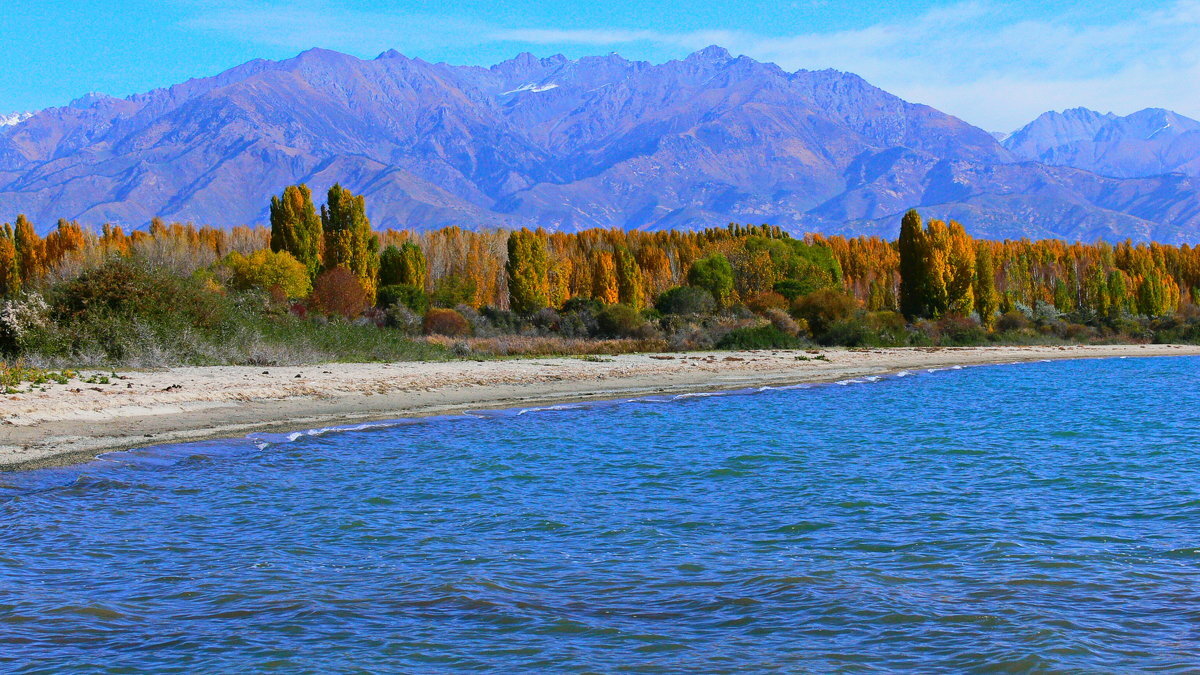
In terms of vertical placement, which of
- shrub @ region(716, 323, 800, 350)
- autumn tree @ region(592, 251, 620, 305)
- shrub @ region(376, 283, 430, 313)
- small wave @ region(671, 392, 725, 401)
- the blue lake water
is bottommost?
the blue lake water

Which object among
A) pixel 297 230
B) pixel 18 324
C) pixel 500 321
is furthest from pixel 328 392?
pixel 297 230

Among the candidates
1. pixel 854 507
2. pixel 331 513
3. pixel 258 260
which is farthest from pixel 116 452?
pixel 258 260

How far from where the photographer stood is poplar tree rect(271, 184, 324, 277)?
54.2m

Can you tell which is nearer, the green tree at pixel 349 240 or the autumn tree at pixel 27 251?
the green tree at pixel 349 240

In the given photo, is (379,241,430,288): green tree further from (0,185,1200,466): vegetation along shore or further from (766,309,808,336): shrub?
(766,309,808,336): shrub

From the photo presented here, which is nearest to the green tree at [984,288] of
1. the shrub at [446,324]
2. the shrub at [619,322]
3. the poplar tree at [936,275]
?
the poplar tree at [936,275]

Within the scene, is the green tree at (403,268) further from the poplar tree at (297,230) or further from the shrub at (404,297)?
the poplar tree at (297,230)

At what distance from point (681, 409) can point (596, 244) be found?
53.3 metres

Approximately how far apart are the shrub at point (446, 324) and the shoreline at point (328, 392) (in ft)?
30.4

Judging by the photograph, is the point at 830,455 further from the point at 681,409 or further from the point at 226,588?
the point at 226,588

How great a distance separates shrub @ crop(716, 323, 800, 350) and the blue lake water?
22.8 metres

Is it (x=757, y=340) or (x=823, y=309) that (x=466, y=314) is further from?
(x=823, y=309)

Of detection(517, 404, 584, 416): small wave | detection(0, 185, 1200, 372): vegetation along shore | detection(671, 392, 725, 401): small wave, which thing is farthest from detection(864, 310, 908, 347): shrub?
detection(517, 404, 584, 416): small wave

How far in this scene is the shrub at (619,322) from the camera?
43.9 metres
